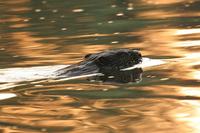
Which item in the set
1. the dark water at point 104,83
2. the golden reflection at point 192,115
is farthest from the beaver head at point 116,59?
the golden reflection at point 192,115

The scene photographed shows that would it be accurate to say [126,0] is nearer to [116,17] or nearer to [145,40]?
[116,17]

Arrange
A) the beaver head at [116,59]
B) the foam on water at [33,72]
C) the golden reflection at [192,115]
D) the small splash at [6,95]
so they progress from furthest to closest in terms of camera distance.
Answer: the beaver head at [116,59] < the foam on water at [33,72] < the small splash at [6,95] < the golden reflection at [192,115]

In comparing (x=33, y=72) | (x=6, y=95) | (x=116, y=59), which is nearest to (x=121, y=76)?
(x=116, y=59)

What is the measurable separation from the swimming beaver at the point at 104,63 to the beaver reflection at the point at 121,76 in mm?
194

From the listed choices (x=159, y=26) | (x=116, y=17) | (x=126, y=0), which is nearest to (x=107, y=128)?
(x=159, y=26)

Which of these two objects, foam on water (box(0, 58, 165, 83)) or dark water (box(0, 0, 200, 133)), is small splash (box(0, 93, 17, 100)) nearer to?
dark water (box(0, 0, 200, 133))

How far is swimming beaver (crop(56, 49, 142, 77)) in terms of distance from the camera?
43.8ft

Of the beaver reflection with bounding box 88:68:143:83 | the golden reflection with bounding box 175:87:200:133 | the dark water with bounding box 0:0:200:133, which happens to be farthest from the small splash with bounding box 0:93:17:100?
the golden reflection with bounding box 175:87:200:133

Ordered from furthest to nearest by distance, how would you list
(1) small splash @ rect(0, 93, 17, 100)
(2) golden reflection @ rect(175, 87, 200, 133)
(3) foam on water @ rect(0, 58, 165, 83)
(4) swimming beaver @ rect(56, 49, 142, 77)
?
(4) swimming beaver @ rect(56, 49, 142, 77), (3) foam on water @ rect(0, 58, 165, 83), (1) small splash @ rect(0, 93, 17, 100), (2) golden reflection @ rect(175, 87, 200, 133)

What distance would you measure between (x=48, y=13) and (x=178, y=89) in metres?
18.1

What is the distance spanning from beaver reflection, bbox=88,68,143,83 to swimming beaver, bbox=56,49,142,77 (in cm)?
19

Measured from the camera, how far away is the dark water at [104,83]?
9.28 meters

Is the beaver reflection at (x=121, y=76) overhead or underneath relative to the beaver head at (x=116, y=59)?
underneath

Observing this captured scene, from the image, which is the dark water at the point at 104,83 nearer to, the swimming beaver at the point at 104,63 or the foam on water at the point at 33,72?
the foam on water at the point at 33,72
